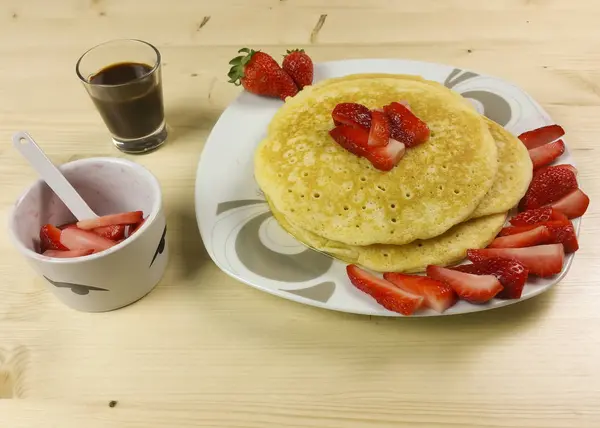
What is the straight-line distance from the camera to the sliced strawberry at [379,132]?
1252 mm

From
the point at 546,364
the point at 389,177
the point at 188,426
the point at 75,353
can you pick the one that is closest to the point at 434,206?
the point at 389,177

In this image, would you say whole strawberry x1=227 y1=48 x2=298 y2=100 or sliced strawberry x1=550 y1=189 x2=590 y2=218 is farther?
whole strawberry x1=227 y1=48 x2=298 y2=100

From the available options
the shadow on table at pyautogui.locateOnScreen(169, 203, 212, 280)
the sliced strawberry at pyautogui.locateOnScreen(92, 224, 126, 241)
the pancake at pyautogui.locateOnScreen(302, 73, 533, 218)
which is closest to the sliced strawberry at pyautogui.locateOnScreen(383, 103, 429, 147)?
the pancake at pyautogui.locateOnScreen(302, 73, 533, 218)

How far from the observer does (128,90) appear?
148 cm

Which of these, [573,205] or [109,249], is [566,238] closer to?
[573,205]

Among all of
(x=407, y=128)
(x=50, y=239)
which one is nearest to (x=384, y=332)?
(x=407, y=128)

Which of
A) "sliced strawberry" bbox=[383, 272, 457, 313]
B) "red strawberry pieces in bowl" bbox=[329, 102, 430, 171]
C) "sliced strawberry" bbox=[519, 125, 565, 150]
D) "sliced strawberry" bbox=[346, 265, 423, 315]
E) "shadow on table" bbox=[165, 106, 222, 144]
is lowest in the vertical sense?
"shadow on table" bbox=[165, 106, 222, 144]

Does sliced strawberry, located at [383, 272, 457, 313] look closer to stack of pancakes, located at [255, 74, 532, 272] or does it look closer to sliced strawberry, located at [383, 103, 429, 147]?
stack of pancakes, located at [255, 74, 532, 272]

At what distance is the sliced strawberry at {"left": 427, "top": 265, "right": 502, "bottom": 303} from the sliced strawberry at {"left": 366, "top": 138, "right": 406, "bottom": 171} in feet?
0.94

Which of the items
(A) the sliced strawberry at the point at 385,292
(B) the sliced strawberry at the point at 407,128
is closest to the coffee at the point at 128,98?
(B) the sliced strawberry at the point at 407,128

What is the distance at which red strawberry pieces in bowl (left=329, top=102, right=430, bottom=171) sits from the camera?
49.3 inches

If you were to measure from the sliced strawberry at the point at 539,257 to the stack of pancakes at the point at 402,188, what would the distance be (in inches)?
3.0

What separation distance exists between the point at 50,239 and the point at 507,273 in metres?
0.92

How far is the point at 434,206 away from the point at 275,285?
38 cm
